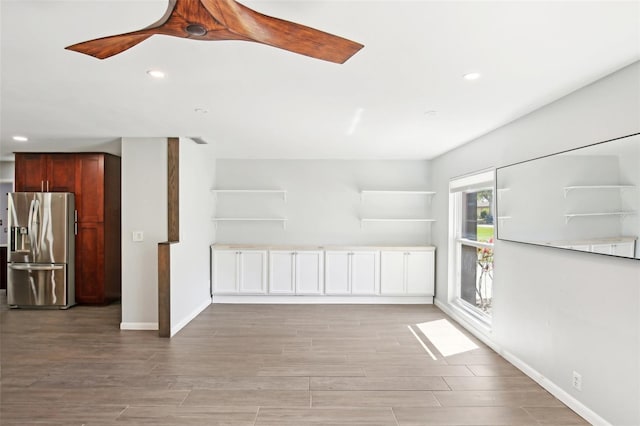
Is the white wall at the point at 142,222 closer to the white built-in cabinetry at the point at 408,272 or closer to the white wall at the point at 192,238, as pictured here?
the white wall at the point at 192,238

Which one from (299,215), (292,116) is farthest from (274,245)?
(292,116)

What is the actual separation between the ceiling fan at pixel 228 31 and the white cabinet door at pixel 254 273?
420 cm

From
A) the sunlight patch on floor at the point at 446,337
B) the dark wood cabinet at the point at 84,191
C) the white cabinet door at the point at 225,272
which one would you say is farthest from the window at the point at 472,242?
the dark wood cabinet at the point at 84,191

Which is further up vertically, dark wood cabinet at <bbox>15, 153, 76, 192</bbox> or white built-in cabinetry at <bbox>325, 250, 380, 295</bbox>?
dark wood cabinet at <bbox>15, 153, 76, 192</bbox>

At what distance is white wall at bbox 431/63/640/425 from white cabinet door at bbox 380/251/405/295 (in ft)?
6.28

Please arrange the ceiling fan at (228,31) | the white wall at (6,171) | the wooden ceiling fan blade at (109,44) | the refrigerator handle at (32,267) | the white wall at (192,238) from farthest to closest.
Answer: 1. the white wall at (6,171)
2. the refrigerator handle at (32,267)
3. the white wall at (192,238)
4. the wooden ceiling fan blade at (109,44)
5. the ceiling fan at (228,31)

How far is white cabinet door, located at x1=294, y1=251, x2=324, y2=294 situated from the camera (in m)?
5.45

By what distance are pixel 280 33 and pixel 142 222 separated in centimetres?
372

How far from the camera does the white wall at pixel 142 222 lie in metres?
4.26

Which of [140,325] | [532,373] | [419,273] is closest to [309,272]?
[419,273]

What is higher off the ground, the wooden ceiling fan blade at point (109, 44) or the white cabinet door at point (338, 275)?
the wooden ceiling fan blade at point (109, 44)

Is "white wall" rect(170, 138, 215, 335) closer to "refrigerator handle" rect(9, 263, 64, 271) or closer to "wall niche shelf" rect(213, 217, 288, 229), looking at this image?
"wall niche shelf" rect(213, 217, 288, 229)

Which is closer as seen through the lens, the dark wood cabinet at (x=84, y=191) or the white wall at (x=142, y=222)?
the white wall at (x=142, y=222)

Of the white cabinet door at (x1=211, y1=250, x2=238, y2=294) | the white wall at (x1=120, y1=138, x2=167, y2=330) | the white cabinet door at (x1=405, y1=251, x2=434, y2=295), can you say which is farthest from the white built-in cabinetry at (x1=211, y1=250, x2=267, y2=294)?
the white cabinet door at (x1=405, y1=251, x2=434, y2=295)
